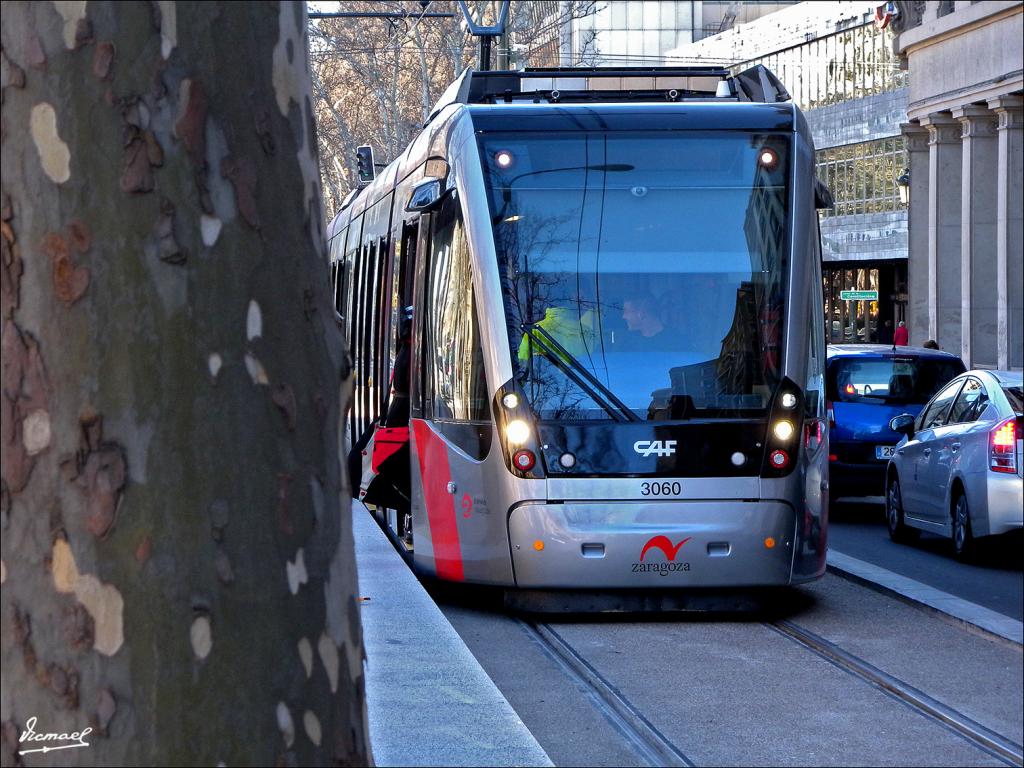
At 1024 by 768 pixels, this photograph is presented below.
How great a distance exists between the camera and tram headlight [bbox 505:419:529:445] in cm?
947

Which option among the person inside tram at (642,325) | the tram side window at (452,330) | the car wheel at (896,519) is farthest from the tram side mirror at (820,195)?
the car wheel at (896,519)

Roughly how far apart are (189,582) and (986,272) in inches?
1502

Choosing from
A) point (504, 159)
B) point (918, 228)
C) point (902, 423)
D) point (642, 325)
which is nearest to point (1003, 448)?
point (902, 423)

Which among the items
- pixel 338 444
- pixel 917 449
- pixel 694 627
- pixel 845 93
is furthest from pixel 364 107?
pixel 338 444

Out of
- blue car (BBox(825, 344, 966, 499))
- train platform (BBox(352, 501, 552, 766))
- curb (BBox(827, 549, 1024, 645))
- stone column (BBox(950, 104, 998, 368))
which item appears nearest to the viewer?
train platform (BBox(352, 501, 552, 766))

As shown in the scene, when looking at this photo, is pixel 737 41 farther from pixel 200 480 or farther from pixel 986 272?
pixel 200 480

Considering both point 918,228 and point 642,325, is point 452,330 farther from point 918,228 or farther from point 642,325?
point 918,228

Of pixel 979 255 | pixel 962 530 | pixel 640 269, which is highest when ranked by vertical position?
pixel 979 255

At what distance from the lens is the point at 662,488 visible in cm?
952

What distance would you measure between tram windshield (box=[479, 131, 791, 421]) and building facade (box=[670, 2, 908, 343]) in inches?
1857

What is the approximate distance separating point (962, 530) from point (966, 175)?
89.9 ft

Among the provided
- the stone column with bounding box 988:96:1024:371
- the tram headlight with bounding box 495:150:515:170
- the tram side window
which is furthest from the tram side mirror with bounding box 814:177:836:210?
the stone column with bounding box 988:96:1024:371

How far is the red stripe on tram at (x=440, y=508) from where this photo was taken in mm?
9961

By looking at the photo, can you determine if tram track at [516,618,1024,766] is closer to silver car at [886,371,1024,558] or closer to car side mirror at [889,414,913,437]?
silver car at [886,371,1024,558]
